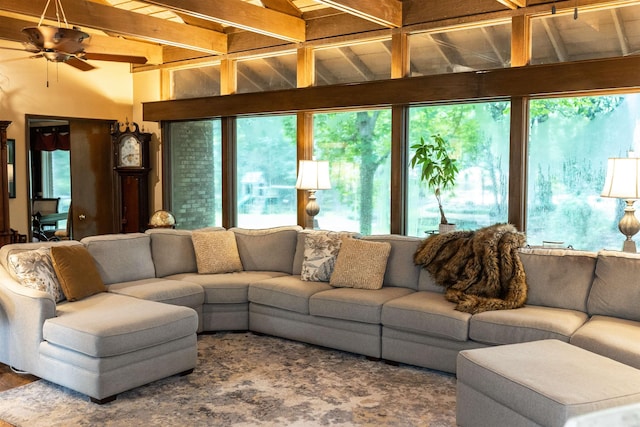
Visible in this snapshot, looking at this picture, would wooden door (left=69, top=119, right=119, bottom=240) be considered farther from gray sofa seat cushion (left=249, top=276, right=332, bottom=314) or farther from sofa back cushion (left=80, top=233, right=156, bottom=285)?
gray sofa seat cushion (left=249, top=276, right=332, bottom=314)

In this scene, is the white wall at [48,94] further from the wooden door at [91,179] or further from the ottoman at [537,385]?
the ottoman at [537,385]

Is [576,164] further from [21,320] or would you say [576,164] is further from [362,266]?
[21,320]

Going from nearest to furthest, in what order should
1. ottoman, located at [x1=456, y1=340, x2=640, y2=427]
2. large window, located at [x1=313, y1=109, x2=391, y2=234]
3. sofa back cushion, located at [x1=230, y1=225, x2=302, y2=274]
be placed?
ottoman, located at [x1=456, y1=340, x2=640, y2=427] < sofa back cushion, located at [x1=230, y1=225, x2=302, y2=274] < large window, located at [x1=313, y1=109, x2=391, y2=234]

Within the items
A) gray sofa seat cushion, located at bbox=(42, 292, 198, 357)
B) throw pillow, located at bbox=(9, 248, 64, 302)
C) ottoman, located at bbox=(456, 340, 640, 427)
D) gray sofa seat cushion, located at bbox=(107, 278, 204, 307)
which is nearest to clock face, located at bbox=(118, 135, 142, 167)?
gray sofa seat cushion, located at bbox=(107, 278, 204, 307)

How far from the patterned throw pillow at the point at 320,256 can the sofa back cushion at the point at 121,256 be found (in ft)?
4.45

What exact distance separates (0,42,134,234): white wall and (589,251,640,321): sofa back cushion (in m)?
6.02

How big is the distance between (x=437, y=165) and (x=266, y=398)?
287 cm

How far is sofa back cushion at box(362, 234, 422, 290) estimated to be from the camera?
16.1 feet

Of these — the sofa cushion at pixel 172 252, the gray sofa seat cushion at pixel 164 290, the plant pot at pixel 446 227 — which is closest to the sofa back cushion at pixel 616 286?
the plant pot at pixel 446 227

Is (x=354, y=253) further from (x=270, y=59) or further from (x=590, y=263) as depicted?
(x=270, y=59)

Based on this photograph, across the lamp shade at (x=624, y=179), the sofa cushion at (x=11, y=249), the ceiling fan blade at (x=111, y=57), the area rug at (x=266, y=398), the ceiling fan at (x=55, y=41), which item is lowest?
the area rug at (x=266, y=398)

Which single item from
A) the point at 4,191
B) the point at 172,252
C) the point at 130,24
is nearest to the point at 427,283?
the point at 172,252

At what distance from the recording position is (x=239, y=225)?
744cm

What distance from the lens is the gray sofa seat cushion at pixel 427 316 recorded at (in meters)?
4.04
